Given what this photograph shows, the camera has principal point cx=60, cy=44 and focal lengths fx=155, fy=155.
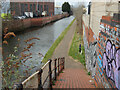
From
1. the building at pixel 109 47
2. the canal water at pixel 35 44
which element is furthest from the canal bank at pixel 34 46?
the building at pixel 109 47

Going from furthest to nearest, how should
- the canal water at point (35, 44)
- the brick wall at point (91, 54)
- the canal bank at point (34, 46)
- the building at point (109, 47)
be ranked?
the canal water at point (35, 44)
the canal bank at point (34, 46)
the brick wall at point (91, 54)
the building at point (109, 47)

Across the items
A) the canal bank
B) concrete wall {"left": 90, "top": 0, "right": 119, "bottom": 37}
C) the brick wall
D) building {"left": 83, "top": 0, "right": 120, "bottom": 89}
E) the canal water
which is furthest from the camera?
the canal water

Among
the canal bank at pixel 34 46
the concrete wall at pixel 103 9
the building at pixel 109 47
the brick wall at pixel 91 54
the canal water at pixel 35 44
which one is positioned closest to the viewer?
the building at pixel 109 47

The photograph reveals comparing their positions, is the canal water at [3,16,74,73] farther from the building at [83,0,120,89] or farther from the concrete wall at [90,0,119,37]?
the concrete wall at [90,0,119,37]

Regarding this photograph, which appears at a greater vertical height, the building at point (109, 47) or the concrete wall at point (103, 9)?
the concrete wall at point (103, 9)

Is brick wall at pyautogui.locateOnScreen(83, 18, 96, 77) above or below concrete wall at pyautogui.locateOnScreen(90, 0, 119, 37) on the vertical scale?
below

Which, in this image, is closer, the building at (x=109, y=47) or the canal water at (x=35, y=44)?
the building at (x=109, y=47)

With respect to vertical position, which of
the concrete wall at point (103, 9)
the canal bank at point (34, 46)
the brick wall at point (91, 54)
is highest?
the concrete wall at point (103, 9)

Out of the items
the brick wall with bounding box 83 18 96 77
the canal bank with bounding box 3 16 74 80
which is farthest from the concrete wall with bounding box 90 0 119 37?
the canal bank with bounding box 3 16 74 80

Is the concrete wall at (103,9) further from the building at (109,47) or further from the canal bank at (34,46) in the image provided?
the canal bank at (34,46)

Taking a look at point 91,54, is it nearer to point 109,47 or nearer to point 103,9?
point 103,9

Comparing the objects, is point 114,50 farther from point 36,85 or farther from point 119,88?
point 36,85

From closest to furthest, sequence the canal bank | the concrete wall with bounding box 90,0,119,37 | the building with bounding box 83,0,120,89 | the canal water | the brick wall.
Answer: the building with bounding box 83,0,120,89 → the concrete wall with bounding box 90,0,119,37 → the brick wall → the canal bank → the canal water

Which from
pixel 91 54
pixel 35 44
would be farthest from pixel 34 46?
pixel 91 54
